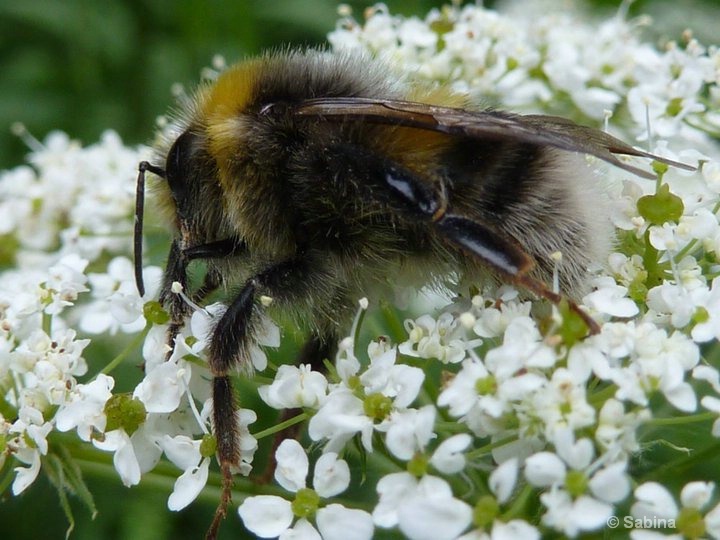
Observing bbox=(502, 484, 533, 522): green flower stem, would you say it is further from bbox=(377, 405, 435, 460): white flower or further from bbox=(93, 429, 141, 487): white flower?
bbox=(93, 429, 141, 487): white flower

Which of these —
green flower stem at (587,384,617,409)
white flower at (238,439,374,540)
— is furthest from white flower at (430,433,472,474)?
green flower stem at (587,384,617,409)

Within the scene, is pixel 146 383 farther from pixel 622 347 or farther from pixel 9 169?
pixel 9 169

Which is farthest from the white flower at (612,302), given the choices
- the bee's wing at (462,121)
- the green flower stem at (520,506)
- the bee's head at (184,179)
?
the bee's head at (184,179)

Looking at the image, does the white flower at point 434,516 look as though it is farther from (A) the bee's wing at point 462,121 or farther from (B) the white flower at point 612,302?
(A) the bee's wing at point 462,121

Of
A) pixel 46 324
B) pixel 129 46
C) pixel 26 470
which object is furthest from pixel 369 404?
pixel 129 46

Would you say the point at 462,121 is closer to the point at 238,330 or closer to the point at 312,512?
the point at 238,330

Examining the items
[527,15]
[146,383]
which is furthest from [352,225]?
[527,15]

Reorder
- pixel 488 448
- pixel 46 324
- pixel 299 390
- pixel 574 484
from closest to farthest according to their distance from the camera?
pixel 574 484
pixel 488 448
pixel 299 390
pixel 46 324
